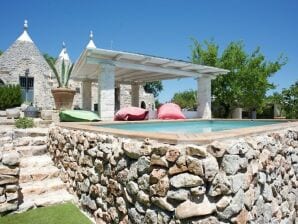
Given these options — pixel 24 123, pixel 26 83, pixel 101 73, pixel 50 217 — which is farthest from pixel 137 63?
pixel 26 83

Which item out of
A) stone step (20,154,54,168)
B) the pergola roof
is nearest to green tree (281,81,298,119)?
the pergola roof

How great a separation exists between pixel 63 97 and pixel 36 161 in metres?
5.60

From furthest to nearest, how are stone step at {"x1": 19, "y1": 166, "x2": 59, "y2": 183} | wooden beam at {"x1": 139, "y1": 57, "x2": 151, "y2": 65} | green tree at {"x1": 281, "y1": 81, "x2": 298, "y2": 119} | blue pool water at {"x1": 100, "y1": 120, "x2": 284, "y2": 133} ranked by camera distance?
green tree at {"x1": 281, "y1": 81, "x2": 298, "y2": 119} < wooden beam at {"x1": 139, "y1": 57, "x2": 151, "y2": 65} < blue pool water at {"x1": 100, "y1": 120, "x2": 284, "y2": 133} < stone step at {"x1": 19, "y1": 166, "x2": 59, "y2": 183}

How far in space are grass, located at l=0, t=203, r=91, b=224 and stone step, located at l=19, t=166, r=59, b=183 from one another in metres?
1.19

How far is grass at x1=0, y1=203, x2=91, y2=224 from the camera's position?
3.91m

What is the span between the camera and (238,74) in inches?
807

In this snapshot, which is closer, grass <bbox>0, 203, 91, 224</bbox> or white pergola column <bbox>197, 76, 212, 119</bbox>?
grass <bbox>0, 203, 91, 224</bbox>

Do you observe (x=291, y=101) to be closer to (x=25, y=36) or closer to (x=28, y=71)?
(x=28, y=71)

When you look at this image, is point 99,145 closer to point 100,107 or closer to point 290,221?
point 290,221

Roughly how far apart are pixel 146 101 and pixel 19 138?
21441mm

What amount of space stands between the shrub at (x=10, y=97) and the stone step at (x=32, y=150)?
10333mm

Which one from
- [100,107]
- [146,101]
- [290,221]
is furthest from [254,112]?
[290,221]

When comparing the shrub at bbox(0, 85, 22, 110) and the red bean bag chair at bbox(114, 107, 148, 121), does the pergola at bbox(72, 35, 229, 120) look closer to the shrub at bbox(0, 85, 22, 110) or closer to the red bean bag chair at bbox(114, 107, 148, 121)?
the red bean bag chair at bbox(114, 107, 148, 121)

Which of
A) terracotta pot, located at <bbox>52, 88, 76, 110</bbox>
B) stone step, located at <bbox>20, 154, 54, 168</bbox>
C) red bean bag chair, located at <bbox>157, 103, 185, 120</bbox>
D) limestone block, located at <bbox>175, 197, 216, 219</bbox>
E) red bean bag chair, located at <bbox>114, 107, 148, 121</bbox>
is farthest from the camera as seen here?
red bean bag chair, located at <bbox>157, 103, 185, 120</bbox>
